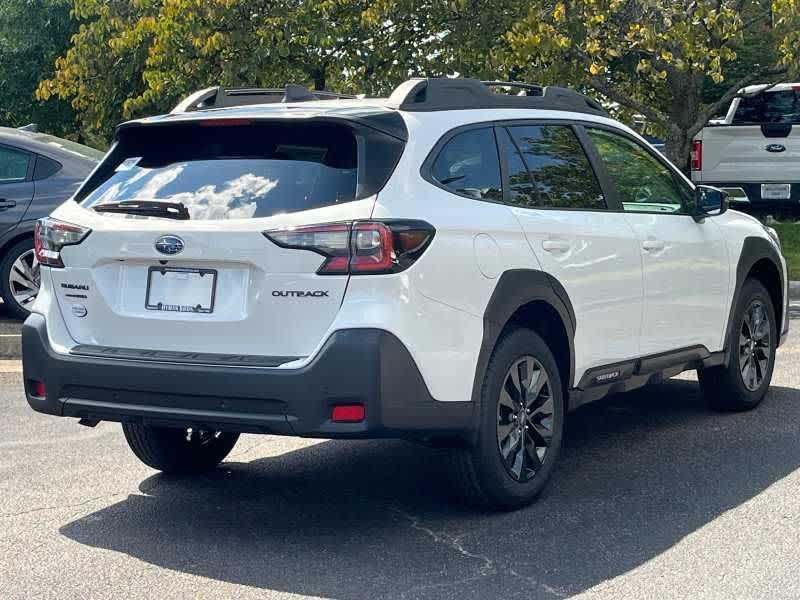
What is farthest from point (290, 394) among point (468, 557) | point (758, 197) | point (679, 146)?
point (758, 197)

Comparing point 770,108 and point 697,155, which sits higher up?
point 770,108

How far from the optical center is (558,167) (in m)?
6.25

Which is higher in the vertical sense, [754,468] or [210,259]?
[210,259]

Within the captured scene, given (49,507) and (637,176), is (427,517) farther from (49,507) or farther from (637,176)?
(637,176)

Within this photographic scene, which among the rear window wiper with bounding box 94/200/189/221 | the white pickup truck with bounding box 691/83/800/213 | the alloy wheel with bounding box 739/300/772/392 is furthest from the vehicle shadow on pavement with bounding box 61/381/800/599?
the white pickup truck with bounding box 691/83/800/213

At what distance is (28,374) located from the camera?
18.4 feet

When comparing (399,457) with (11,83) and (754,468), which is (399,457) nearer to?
(754,468)

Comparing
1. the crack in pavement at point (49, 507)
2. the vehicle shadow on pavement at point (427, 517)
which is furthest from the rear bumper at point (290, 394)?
the crack in pavement at point (49, 507)

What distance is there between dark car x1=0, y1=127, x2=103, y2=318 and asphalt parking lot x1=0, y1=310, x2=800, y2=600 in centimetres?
381

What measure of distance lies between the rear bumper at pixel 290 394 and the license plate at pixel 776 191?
14849 mm

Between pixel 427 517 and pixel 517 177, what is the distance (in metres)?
1.50

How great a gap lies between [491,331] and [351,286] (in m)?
0.71

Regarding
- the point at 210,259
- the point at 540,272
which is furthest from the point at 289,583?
the point at 540,272

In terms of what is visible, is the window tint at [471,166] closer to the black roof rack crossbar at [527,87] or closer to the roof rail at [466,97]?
the roof rail at [466,97]
